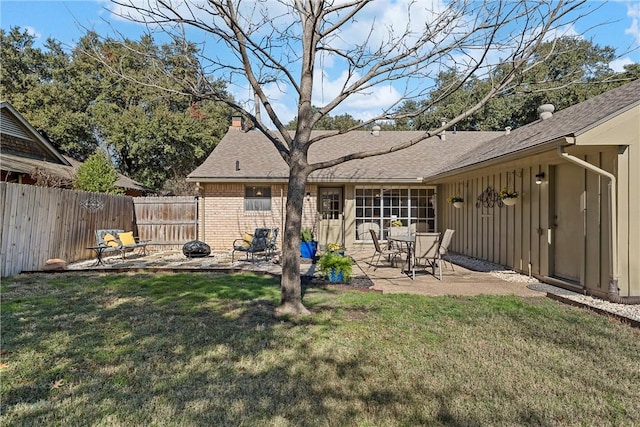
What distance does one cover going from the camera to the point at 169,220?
12.8 meters

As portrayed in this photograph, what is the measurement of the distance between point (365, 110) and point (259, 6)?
2172 millimetres

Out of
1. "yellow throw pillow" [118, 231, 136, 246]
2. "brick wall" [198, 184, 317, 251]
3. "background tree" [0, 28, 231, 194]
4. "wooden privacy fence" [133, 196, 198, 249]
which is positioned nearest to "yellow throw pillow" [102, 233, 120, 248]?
"yellow throw pillow" [118, 231, 136, 246]

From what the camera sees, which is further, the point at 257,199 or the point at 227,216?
the point at 257,199

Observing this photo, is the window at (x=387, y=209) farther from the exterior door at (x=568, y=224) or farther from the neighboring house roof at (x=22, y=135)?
the neighboring house roof at (x=22, y=135)

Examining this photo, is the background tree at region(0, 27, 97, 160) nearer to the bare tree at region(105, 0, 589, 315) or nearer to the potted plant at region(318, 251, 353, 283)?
the bare tree at region(105, 0, 589, 315)

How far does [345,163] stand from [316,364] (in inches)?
438

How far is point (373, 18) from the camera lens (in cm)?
506

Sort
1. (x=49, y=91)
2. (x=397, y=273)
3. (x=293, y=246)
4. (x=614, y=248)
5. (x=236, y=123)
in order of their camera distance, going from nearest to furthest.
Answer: (x=293, y=246) → (x=614, y=248) → (x=397, y=273) → (x=236, y=123) → (x=49, y=91)

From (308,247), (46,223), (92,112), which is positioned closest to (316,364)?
(308,247)

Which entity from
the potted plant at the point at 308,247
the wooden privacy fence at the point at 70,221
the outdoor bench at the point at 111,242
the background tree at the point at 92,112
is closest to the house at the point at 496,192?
the wooden privacy fence at the point at 70,221

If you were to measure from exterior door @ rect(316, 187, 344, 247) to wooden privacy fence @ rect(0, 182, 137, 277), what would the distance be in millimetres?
6733

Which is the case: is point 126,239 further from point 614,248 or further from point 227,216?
point 614,248

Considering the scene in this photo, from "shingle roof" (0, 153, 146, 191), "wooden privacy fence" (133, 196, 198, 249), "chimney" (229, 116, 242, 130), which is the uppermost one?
"chimney" (229, 116, 242, 130)

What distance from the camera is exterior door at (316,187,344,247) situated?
13227 millimetres
